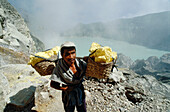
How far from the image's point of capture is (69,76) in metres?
0.92

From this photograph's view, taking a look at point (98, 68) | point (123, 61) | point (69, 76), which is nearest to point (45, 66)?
point (69, 76)

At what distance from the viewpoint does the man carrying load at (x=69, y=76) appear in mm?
877

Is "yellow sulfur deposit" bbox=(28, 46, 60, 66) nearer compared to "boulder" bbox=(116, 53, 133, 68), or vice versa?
"yellow sulfur deposit" bbox=(28, 46, 60, 66)

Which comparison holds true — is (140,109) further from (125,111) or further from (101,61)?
(101,61)

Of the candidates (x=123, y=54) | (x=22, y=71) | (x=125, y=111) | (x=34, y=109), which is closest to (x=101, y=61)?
(x=125, y=111)

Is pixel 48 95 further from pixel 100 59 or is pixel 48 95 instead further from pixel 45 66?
pixel 100 59

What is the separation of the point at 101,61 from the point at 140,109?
5.01 feet

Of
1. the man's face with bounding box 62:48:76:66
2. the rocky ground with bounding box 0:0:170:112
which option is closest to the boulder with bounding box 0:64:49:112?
the rocky ground with bounding box 0:0:170:112

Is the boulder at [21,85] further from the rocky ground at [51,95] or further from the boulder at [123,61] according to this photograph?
the boulder at [123,61]

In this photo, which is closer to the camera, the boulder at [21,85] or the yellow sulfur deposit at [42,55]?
the boulder at [21,85]

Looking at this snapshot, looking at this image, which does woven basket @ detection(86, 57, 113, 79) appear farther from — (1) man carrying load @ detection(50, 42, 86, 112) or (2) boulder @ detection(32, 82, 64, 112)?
(2) boulder @ detection(32, 82, 64, 112)

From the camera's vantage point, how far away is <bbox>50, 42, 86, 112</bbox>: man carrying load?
877mm

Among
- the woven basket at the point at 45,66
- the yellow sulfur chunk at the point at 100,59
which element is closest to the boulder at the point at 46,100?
the woven basket at the point at 45,66

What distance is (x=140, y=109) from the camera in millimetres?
1987
